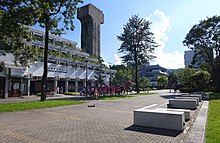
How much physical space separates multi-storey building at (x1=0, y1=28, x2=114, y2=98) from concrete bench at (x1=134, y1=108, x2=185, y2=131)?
1779 centimetres

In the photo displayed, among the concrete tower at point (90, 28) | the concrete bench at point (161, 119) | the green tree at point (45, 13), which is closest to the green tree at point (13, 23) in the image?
the green tree at point (45, 13)

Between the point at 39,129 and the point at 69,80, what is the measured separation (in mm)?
36144

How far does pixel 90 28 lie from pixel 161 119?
67.6 m

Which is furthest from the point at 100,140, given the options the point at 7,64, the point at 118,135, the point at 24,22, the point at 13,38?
the point at 7,64

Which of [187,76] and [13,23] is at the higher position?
[13,23]

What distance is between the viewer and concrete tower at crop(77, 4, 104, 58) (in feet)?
234

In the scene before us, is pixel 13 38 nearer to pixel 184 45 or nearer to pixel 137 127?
pixel 137 127

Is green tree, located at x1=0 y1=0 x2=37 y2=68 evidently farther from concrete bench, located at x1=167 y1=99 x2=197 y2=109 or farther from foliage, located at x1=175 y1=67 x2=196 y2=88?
foliage, located at x1=175 y1=67 x2=196 y2=88

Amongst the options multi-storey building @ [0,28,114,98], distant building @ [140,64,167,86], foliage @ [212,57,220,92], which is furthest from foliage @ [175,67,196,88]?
distant building @ [140,64,167,86]

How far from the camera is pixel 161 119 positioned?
25.0 feet

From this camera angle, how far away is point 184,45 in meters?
40.5

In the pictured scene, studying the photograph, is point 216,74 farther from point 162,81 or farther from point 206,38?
point 162,81

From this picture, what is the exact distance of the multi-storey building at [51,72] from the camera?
28.3 metres

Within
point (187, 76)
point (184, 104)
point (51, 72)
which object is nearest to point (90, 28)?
point (51, 72)
